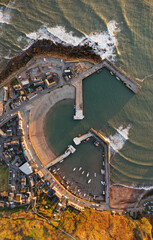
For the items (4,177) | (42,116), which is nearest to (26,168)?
(4,177)

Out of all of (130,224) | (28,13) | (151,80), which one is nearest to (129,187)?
(130,224)

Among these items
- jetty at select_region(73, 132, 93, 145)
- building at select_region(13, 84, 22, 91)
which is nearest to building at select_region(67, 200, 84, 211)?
jetty at select_region(73, 132, 93, 145)

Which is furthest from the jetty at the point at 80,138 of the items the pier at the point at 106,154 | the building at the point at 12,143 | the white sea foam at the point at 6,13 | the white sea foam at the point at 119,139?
the white sea foam at the point at 6,13

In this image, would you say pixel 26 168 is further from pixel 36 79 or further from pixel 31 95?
pixel 36 79

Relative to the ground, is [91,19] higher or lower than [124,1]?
lower

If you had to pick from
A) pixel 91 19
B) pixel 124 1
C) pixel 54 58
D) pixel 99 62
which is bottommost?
pixel 99 62

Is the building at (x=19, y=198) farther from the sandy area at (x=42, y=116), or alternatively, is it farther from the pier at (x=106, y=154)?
the pier at (x=106, y=154)

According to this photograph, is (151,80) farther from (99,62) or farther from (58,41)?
(58,41)
